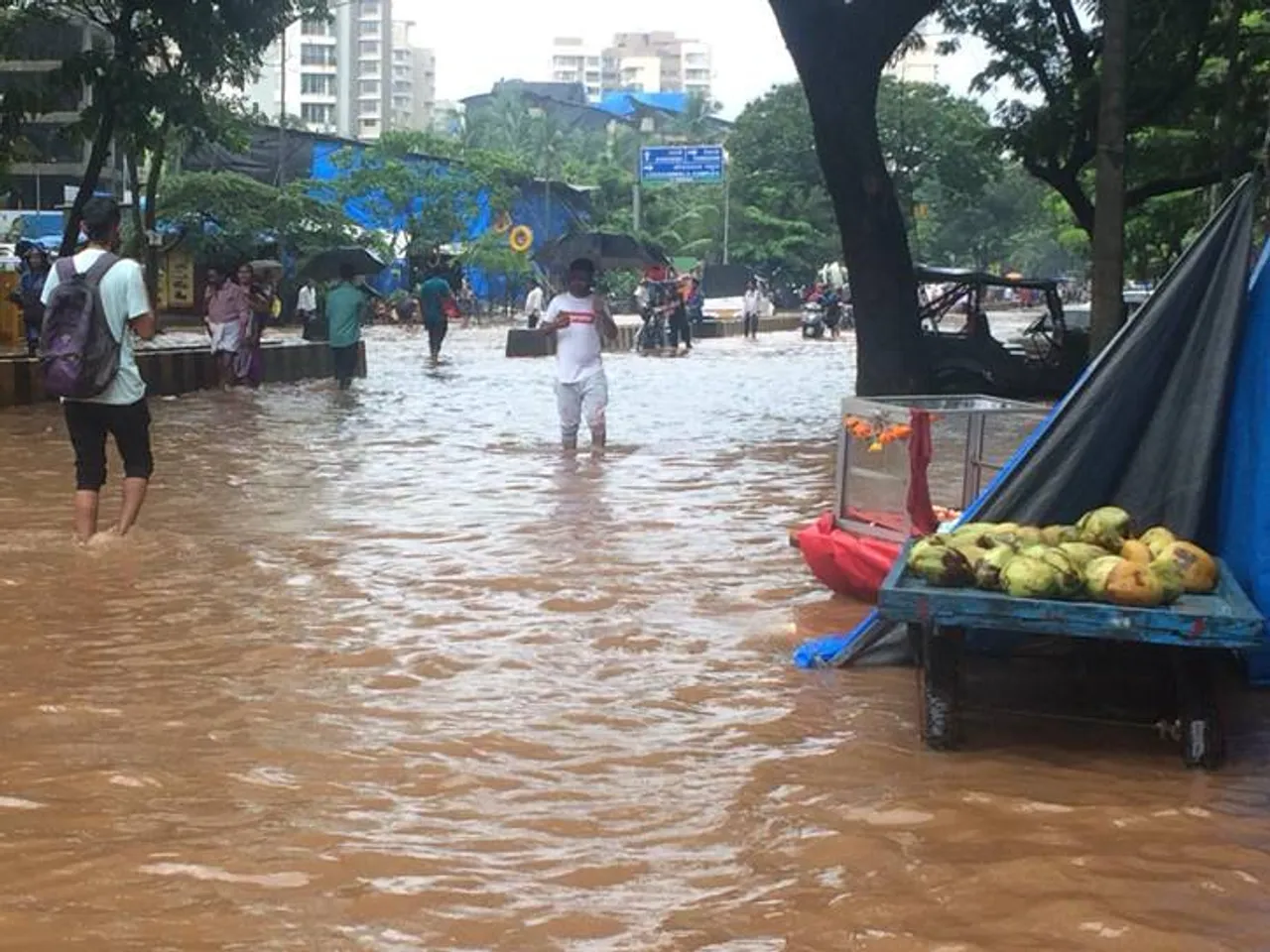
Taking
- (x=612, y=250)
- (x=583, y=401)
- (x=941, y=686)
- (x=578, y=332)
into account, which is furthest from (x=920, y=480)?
(x=612, y=250)

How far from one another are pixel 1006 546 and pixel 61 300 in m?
4.86

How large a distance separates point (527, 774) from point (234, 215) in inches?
1334

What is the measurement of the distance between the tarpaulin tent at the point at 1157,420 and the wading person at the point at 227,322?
48.9 ft

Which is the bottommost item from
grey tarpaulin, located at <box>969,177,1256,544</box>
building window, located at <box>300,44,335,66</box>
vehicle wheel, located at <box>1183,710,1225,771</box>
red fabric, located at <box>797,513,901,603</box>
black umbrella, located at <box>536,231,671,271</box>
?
vehicle wheel, located at <box>1183,710,1225,771</box>

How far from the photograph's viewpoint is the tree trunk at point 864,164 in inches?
589

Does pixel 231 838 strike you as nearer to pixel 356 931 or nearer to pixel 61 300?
pixel 356 931

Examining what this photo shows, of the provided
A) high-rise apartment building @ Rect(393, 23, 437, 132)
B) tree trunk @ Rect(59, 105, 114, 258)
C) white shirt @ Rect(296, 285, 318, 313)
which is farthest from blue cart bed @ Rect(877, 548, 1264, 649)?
high-rise apartment building @ Rect(393, 23, 437, 132)

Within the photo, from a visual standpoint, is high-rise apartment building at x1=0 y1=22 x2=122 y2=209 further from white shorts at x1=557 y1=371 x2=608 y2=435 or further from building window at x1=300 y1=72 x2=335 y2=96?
building window at x1=300 y1=72 x2=335 y2=96

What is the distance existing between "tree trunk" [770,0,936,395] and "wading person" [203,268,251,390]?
764 centimetres

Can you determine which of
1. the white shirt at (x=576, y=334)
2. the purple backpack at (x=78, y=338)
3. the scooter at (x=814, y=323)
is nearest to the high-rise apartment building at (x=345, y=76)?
the scooter at (x=814, y=323)

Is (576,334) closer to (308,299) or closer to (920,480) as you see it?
(920,480)

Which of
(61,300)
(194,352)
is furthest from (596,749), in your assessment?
(194,352)

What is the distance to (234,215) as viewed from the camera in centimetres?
3694

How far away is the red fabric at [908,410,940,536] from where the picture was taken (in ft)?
21.9
